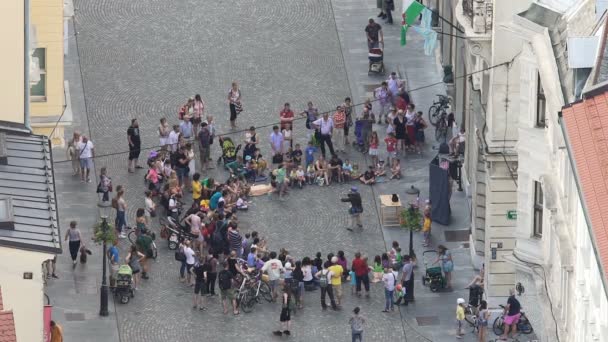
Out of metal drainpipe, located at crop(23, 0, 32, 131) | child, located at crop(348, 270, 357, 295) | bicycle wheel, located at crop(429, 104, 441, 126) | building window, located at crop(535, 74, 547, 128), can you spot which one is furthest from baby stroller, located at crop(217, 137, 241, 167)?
building window, located at crop(535, 74, 547, 128)

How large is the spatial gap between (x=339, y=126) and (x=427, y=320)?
14.7 meters

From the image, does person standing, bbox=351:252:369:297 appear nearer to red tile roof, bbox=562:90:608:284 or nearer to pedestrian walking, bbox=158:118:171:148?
pedestrian walking, bbox=158:118:171:148

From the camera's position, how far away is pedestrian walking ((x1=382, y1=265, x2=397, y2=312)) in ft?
301

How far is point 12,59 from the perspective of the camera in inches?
3349

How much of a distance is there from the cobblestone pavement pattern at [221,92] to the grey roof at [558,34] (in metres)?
15.9

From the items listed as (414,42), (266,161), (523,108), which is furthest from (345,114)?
(523,108)

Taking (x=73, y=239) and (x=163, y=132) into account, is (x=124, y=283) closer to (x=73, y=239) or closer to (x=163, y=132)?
(x=73, y=239)

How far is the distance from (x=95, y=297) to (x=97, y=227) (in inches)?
118

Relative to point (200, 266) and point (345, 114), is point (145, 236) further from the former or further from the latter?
point (345, 114)

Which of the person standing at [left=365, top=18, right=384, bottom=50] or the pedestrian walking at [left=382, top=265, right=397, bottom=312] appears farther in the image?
the person standing at [left=365, top=18, right=384, bottom=50]

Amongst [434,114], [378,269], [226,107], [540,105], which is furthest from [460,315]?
[226,107]

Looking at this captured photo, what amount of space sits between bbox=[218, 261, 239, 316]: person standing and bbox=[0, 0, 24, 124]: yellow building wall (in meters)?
11.0

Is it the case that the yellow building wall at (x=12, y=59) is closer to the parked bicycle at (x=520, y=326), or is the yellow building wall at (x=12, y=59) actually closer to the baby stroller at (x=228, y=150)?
the baby stroller at (x=228, y=150)

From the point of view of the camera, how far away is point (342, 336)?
90875 millimetres
